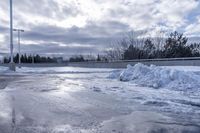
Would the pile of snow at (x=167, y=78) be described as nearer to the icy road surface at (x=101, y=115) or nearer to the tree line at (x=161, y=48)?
the icy road surface at (x=101, y=115)

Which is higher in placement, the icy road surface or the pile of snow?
the pile of snow

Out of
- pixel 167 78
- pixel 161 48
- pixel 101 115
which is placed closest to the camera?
pixel 101 115

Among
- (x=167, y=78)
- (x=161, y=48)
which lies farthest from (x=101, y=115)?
(x=161, y=48)

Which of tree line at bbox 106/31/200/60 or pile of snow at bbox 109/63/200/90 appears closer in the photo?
pile of snow at bbox 109/63/200/90

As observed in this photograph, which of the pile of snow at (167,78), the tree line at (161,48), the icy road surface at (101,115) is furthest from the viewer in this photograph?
the tree line at (161,48)

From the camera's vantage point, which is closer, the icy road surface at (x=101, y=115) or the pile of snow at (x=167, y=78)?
the icy road surface at (x=101, y=115)

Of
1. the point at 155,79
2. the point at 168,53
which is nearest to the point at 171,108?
the point at 155,79

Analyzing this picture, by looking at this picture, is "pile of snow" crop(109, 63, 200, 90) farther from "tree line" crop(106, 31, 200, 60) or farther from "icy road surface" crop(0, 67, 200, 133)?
"tree line" crop(106, 31, 200, 60)

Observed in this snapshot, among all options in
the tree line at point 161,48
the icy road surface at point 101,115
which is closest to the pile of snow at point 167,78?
the icy road surface at point 101,115

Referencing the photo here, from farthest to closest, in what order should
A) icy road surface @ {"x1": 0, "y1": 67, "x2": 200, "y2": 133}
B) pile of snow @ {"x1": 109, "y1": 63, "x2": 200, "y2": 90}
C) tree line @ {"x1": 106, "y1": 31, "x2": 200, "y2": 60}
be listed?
tree line @ {"x1": 106, "y1": 31, "x2": 200, "y2": 60}
pile of snow @ {"x1": 109, "y1": 63, "x2": 200, "y2": 90}
icy road surface @ {"x1": 0, "y1": 67, "x2": 200, "y2": 133}

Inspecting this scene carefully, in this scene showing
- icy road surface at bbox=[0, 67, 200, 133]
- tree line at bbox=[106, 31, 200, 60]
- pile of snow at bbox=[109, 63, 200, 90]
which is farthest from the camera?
tree line at bbox=[106, 31, 200, 60]

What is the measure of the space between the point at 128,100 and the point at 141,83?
6.54m

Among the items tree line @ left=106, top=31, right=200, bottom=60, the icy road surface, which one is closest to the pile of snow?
the icy road surface

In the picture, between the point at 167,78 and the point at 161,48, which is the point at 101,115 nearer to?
the point at 167,78
